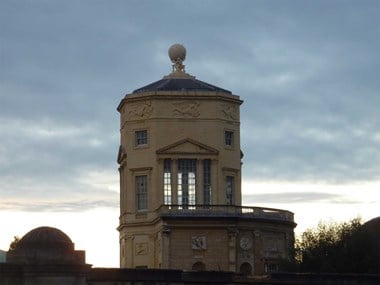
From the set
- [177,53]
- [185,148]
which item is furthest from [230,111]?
[177,53]

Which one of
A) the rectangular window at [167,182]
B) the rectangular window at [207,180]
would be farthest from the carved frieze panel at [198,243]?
the rectangular window at [167,182]

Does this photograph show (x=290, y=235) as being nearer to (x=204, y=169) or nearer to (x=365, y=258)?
(x=204, y=169)

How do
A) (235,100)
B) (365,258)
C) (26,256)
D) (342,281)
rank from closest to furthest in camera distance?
(26,256)
(342,281)
(365,258)
(235,100)

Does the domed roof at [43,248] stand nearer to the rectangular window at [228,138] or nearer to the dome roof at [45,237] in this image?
the dome roof at [45,237]

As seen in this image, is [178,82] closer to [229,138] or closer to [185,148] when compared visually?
[185,148]

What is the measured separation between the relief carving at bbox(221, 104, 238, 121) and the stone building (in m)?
0.07

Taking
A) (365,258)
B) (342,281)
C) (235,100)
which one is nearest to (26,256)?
(342,281)

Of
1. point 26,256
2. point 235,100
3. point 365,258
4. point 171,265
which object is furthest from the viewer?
point 235,100

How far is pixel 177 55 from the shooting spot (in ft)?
338

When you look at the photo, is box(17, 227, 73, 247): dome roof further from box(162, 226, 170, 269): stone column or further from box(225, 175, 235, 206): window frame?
box(225, 175, 235, 206): window frame

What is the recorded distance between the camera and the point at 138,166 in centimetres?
10000

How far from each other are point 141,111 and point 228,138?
6.56 meters

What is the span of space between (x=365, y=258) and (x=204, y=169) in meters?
24.5

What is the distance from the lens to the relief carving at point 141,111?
99625mm
